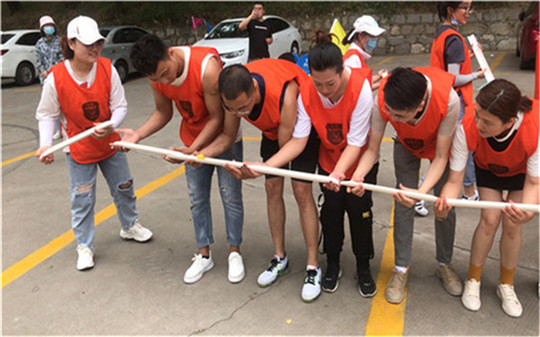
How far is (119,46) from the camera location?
468 inches

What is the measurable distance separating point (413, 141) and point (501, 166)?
0.47 meters

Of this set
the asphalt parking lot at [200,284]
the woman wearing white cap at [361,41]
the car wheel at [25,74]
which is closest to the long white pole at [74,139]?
the asphalt parking lot at [200,284]

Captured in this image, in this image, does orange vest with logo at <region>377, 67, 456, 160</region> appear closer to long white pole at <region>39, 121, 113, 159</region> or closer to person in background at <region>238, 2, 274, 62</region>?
long white pole at <region>39, 121, 113, 159</region>

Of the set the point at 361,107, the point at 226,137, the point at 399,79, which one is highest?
the point at 399,79

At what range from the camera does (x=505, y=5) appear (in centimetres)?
1227

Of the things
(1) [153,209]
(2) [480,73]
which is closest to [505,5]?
(2) [480,73]

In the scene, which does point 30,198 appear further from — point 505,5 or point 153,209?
point 505,5

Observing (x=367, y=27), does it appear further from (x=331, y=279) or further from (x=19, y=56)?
(x=19, y=56)

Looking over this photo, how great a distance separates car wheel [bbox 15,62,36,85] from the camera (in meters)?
11.8

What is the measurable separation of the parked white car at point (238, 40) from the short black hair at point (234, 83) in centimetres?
708

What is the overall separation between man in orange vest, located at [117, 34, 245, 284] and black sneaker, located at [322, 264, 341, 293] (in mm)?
581

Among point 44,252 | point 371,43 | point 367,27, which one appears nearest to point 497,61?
point 371,43

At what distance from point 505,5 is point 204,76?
12612 millimetres

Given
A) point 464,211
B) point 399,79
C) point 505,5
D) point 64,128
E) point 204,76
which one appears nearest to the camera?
point 399,79
